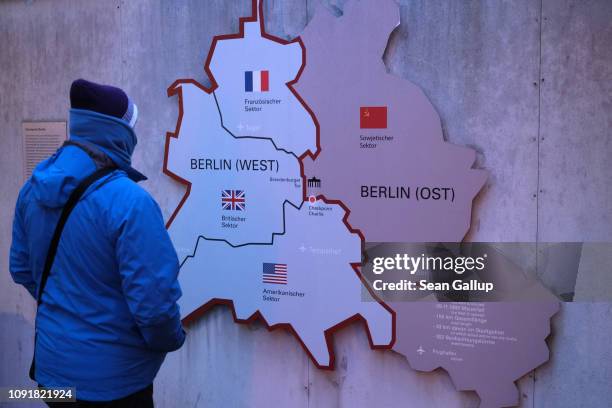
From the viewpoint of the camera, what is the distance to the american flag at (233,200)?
391cm

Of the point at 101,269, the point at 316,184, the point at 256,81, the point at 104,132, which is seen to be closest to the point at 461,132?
the point at 316,184

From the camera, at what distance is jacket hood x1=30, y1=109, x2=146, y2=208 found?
249 cm

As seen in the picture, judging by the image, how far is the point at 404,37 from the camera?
3.53 metres

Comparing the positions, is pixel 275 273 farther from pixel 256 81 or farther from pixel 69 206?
pixel 69 206

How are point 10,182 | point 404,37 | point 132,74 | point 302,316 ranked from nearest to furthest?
1. point 404,37
2. point 302,316
3. point 132,74
4. point 10,182

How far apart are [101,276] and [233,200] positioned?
4.99 ft

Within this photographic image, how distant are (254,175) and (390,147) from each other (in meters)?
0.81

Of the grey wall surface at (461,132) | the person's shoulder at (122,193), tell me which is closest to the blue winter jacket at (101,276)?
the person's shoulder at (122,193)

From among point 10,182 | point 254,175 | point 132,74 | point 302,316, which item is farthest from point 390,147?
A: point 10,182

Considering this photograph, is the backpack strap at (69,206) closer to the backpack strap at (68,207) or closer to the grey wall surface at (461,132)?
the backpack strap at (68,207)

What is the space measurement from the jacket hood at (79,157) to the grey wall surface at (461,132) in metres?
1.52

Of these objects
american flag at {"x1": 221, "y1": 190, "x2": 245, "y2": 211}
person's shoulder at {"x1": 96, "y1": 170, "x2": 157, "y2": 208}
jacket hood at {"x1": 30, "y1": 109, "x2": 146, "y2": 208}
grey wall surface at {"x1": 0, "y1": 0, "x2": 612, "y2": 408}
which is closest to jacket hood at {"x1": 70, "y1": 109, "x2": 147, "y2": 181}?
jacket hood at {"x1": 30, "y1": 109, "x2": 146, "y2": 208}

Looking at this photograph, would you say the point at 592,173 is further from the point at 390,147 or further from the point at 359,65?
the point at 359,65

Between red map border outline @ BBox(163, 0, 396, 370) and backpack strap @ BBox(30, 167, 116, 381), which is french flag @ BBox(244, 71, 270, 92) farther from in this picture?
backpack strap @ BBox(30, 167, 116, 381)
